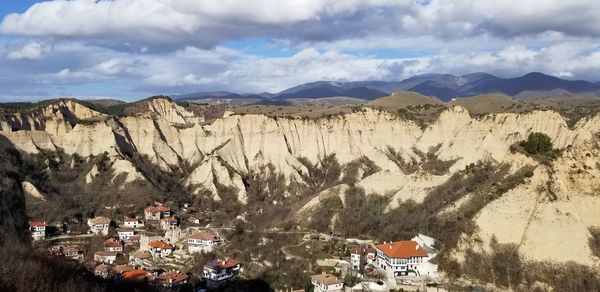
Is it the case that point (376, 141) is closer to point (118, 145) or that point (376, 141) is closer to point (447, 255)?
point (118, 145)

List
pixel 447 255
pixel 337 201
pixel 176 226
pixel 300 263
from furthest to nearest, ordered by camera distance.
→ pixel 176 226
pixel 337 201
pixel 300 263
pixel 447 255

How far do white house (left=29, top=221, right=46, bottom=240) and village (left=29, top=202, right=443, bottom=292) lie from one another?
0.29 ft

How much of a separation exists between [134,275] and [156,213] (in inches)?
922

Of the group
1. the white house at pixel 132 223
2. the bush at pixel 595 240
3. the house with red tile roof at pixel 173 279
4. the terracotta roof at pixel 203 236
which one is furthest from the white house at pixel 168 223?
the bush at pixel 595 240

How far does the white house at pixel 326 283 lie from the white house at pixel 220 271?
7394mm

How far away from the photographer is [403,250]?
43938mm

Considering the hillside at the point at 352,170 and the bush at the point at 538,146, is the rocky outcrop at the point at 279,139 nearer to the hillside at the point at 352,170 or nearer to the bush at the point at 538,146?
the hillside at the point at 352,170

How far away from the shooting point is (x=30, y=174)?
7375 centimetres

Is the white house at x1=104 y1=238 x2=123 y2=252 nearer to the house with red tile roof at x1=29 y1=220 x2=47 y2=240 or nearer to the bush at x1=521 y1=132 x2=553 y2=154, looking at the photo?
the house with red tile roof at x1=29 y1=220 x2=47 y2=240

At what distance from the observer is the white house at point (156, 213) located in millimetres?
68375

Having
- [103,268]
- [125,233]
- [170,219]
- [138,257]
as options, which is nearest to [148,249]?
[138,257]

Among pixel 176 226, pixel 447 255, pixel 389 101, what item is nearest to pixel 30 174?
pixel 176 226

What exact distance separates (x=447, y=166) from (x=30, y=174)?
5101 centimetres

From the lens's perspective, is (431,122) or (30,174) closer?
(30,174)
